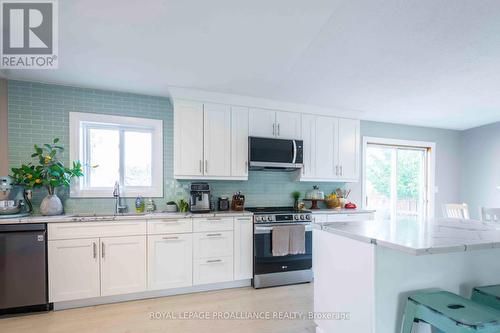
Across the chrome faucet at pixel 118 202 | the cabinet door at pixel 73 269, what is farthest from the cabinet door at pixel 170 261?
the chrome faucet at pixel 118 202

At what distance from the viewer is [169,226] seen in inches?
110

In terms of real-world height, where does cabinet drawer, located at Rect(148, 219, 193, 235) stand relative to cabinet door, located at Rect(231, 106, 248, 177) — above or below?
below

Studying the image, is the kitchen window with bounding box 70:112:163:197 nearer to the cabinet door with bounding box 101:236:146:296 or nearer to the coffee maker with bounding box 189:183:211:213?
the coffee maker with bounding box 189:183:211:213

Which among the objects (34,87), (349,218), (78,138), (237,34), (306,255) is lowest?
(306,255)

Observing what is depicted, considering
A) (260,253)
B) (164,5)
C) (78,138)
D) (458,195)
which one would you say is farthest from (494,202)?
(78,138)

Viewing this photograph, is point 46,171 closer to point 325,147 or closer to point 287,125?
point 287,125

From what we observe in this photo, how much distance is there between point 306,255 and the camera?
10.7 feet

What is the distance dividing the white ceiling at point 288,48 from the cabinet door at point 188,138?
32cm

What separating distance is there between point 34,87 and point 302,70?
3210 millimetres

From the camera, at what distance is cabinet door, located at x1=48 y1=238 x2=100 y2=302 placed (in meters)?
2.43

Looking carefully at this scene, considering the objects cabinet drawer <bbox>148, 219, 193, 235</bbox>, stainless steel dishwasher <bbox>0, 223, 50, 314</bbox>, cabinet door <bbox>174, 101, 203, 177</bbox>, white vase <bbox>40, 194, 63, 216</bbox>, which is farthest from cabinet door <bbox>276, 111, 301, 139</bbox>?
stainless steel dishwasher <bbox>0, 223, 50, 314</bbox>

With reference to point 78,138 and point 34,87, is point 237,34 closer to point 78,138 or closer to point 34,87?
point 78,138

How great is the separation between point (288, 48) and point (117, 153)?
256 cm

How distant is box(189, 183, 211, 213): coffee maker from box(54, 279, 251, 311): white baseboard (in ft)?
3.07
